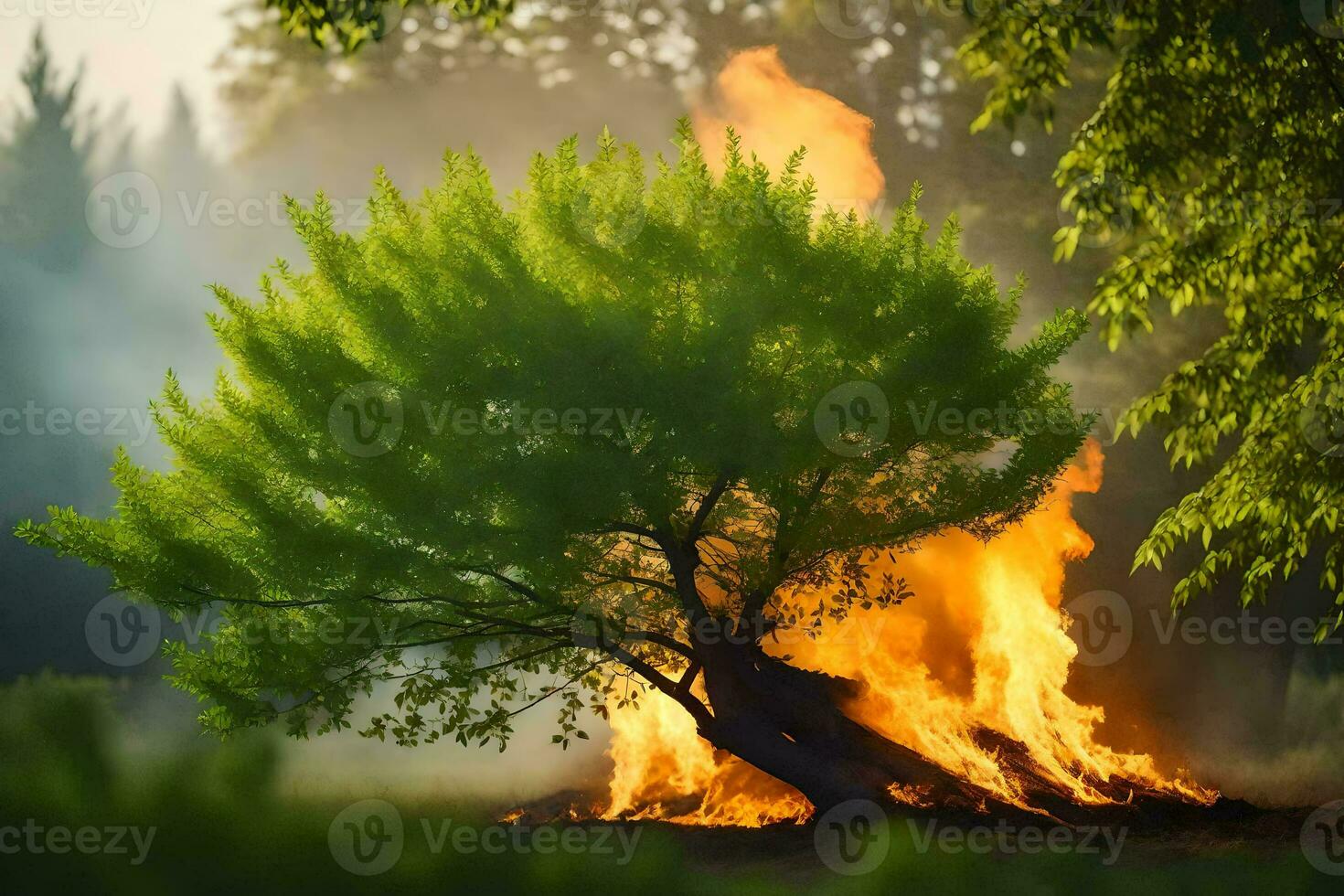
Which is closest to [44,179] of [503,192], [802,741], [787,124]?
[503,192]

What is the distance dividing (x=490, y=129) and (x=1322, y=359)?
624 inches

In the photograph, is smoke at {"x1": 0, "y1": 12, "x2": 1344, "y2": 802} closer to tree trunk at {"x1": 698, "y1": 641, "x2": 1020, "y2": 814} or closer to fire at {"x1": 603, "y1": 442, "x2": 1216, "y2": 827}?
fire at {"x1": 603, "y1": 442, "x2": 1216, "y2": 827}

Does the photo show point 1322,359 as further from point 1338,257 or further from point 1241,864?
point 1241,864

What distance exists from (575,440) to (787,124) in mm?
11389

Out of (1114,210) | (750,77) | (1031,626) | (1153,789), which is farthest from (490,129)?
(1153,789)

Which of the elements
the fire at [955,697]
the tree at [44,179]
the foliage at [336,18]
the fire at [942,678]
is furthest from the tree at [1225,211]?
the tree at [44,179]

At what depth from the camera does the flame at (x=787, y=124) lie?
20.3 m

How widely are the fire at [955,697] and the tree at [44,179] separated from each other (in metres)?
13.7

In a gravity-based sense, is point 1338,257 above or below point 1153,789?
above

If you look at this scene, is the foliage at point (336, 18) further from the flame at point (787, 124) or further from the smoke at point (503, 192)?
the flame at point (787, 124)

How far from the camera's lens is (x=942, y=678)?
1816cm

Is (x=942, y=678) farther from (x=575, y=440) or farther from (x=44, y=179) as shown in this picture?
(x=44, y=179)

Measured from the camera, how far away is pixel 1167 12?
874 centimetres

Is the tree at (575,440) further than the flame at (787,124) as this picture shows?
No
